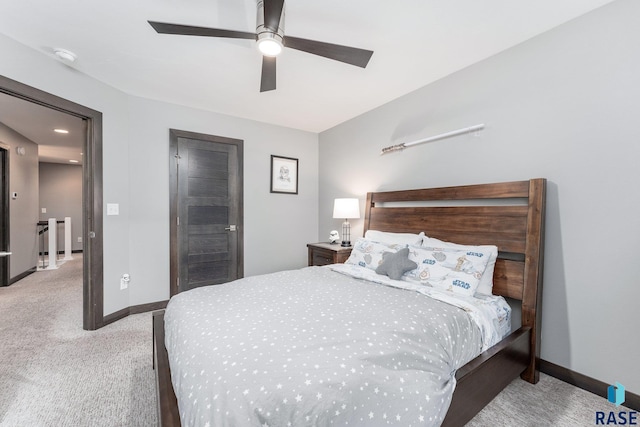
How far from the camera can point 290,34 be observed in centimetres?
210

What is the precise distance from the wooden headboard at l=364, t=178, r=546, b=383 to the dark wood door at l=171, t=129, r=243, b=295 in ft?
7.82

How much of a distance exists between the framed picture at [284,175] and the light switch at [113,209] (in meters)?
1.93

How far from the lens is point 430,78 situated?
2.75 m

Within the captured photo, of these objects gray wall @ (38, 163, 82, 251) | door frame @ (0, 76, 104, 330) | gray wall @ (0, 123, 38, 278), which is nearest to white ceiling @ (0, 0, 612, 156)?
door frame @ (0, 76, 104, 330)

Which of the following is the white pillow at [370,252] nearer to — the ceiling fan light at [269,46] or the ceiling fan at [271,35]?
the ceiling fan at [271,35]

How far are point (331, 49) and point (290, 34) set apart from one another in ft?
1.81

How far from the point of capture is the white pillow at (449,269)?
6.57ft

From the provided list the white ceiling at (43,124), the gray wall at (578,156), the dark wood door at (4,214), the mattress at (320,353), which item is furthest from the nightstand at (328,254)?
the dark wood door at (4,214)

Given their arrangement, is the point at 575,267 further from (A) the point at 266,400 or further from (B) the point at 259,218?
(B) the point at 259,218

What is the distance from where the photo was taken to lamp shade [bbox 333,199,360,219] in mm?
3471

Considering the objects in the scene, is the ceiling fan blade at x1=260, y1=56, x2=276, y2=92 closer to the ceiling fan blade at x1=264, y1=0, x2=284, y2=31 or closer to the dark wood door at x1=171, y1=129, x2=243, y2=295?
the ceiling fan blade at x1=264, y1=0, x2=284, y2=31

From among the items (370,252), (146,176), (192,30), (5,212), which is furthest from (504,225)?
(5,212)

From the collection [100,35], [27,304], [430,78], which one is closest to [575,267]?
[430,78]

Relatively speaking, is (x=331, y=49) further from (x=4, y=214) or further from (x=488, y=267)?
(x=4, y=214)
